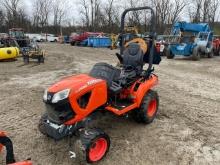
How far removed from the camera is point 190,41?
55.5ft

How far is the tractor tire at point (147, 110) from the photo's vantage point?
4939 millimetres

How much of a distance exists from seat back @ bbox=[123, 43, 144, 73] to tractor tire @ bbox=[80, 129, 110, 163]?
1716mm

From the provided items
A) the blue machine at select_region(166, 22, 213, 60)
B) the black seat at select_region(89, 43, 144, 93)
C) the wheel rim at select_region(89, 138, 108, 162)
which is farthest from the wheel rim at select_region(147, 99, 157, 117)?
the blue machine at select_region(166, 22, 213, 60)

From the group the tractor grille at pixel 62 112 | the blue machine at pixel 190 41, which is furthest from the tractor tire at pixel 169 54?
the tractor grille at pixel 62 112

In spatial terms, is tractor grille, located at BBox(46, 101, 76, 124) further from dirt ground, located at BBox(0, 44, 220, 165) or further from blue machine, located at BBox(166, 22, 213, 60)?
blue machine, located at BBox(166, 22, 213, 60)

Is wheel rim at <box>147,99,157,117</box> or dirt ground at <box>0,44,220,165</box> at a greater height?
wheel rim at <box>147,99,157,117</box>

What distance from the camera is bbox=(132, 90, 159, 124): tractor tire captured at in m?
4.94

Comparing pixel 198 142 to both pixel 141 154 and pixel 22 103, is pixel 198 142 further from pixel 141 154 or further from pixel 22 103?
pixel 22 103

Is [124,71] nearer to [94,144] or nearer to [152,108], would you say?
[152,108]

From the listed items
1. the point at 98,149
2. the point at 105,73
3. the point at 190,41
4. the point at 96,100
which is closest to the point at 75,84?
the point at 96,100

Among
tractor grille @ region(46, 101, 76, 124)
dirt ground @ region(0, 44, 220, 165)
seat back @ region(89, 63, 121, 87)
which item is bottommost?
dirt ground @ region(0, 44, 220, 165)

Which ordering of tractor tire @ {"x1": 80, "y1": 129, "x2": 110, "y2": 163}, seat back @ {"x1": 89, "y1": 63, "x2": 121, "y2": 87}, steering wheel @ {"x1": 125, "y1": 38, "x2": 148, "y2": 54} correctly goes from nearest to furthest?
tractor tire @ {"x1": 80, "y1": 129, "x2": 110, "y2": 163} < seat back @ {"x1": 89, "y1": 63, "x2": 121, "y2": 87} < steering wheel @ {"x1": 125, "y1": 38, "x2": 148, "y2": 54}

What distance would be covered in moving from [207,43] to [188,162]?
14484mm

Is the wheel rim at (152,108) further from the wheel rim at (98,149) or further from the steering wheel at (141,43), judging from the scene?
the wheel rim at (98,149)
